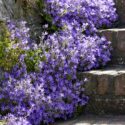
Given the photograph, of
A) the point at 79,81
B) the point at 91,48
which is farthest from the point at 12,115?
the point at 91,48

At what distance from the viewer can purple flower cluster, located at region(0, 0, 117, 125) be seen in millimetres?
3150

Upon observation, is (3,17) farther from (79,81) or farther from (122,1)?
(122,1)

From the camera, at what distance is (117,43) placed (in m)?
4.07

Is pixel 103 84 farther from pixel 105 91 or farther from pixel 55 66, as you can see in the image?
pixel 55 66

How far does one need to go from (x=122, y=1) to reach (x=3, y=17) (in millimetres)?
1809

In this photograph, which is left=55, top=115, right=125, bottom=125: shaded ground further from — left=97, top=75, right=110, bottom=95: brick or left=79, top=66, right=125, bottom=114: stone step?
left=97, top=75, right=110, bottom=95: brick

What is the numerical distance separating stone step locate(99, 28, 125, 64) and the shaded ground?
0.83 meters

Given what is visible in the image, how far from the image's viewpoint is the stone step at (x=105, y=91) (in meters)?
3.51

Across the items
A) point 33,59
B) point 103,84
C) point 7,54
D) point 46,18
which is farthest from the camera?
point 46,18

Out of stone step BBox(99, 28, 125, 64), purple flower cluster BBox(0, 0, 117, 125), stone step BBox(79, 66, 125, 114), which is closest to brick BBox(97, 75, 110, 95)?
stone step BBox(79, 66, 125, 114)

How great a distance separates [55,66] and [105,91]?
1.80ft

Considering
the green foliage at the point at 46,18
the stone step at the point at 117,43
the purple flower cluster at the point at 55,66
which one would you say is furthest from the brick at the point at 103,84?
the green foliage at the point at 46,18

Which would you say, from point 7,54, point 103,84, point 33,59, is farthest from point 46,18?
point 103,84

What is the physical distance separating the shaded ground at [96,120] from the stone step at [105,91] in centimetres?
10
